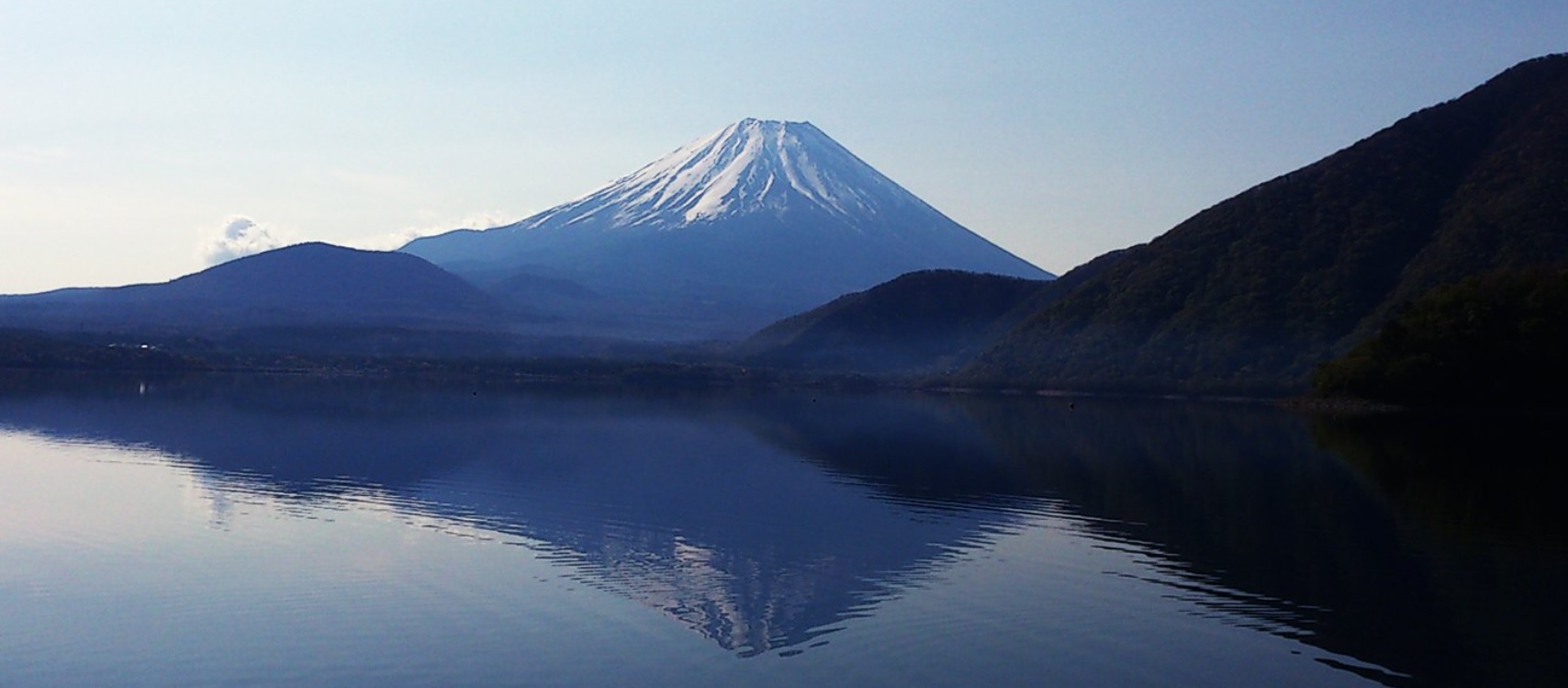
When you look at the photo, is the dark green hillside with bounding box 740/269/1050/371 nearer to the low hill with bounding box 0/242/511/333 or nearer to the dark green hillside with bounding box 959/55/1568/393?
the dark green hillside with bounding box 959/55/1568/393

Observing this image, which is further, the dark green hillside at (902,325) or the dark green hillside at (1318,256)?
the dark green hillside at (902,325)

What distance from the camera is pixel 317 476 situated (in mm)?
29641

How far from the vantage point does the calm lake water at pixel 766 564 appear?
1430 cm

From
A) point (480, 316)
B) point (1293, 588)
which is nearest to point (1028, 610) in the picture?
point (1293, 588)

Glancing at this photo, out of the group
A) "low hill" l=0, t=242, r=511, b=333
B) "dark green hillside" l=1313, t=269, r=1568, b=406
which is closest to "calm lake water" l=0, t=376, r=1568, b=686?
"dark green hillside" l=1313, t=269, r=1568, b=406

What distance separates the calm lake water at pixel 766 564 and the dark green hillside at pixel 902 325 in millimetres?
84084

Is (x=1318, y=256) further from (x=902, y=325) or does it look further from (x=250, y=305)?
(x=250, y=305)

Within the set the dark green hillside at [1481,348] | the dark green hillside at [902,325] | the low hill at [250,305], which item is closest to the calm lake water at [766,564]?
the dark green hillside at [1481,348]

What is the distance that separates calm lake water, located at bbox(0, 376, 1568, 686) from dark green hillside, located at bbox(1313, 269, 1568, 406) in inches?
828

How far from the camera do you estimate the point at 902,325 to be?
5167 inches

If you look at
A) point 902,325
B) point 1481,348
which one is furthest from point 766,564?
point 902,325

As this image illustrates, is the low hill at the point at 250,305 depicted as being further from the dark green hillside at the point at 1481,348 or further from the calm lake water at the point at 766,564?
the calm lake water at the point at 766,564

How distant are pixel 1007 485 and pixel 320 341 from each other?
120398mm

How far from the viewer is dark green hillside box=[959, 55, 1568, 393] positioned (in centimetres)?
7494
